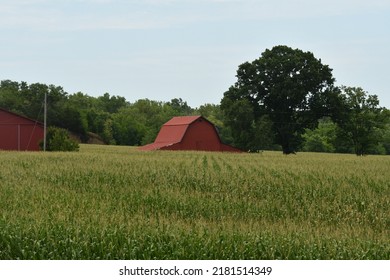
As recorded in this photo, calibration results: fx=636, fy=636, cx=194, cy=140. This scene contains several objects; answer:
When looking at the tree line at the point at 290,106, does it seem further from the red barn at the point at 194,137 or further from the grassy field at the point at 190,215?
the grassy field at the point at 190,215

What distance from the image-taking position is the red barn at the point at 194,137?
78.8m

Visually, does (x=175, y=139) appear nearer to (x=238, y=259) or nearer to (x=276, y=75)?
(x=276, y=75)

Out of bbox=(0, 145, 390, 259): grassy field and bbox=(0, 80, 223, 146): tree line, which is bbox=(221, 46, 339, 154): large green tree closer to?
bbox=(0, 80, 223, 146): tree line

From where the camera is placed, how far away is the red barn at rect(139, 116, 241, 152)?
78812 millimetres

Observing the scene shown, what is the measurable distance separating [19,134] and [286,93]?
30.0 meters

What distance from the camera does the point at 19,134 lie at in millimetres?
66625

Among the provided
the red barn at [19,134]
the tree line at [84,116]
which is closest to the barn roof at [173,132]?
the red barn at [19,134]

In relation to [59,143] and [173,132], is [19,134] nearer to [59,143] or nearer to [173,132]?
[59,143]

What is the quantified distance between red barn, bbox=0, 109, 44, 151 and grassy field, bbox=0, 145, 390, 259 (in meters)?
38.4

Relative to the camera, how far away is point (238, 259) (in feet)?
32.8

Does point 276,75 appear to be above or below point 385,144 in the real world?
above

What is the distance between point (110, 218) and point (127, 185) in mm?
9317

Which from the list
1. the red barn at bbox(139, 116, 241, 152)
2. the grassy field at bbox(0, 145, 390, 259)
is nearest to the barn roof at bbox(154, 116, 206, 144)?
the red barn at bbox(139, 116, 241, 152)

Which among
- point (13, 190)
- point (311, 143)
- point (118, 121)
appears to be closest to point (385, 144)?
point (311, 143)
